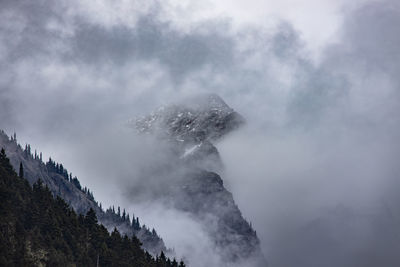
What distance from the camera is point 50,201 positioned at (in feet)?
637

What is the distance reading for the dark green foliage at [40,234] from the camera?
527 ft

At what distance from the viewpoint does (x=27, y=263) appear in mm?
153875

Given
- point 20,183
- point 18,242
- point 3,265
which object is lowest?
point 3,265

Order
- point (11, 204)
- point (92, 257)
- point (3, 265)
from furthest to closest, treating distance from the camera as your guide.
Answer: point (92, 257)
point (11, 204)
point (3, 265)

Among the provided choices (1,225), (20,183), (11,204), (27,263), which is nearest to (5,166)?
(20,183)

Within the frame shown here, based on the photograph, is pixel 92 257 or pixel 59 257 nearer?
pixel 59 257

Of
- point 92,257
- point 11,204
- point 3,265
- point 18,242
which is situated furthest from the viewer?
point 92,257

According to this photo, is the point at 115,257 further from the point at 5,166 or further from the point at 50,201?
the point at 5,166

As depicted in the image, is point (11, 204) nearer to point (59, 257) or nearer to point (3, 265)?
point (59, 257)

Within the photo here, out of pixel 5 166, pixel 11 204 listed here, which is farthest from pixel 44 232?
pixel 5 166

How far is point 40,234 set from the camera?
177 m

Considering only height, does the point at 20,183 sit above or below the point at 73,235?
above

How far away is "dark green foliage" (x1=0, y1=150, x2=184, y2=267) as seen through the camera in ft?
527

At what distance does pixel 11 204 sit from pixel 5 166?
705 inches
